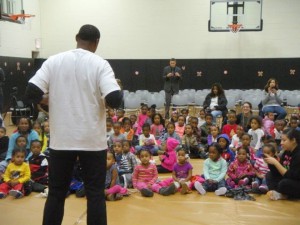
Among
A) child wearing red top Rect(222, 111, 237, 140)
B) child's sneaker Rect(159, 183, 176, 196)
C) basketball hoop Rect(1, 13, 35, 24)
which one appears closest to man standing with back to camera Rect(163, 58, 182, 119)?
child wearing red top Rect(222, 111, 237, 140)

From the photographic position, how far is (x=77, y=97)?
2592 millimetres

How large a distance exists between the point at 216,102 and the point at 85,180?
7167 mm

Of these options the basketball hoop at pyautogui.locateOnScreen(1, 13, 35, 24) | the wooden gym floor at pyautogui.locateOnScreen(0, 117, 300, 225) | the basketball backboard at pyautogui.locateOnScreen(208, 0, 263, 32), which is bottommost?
the wooden gym floor at pyautogui.locateOnScreen(0, 117, 300, 225)

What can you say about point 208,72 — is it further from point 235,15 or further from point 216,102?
point 216,102

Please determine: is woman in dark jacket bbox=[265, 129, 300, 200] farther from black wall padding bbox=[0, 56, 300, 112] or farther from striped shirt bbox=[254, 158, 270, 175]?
black wall padding bbox=[0, 56, 300, 112]

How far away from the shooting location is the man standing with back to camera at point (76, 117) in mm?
2592

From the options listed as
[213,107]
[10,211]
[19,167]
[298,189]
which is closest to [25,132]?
[19,167]

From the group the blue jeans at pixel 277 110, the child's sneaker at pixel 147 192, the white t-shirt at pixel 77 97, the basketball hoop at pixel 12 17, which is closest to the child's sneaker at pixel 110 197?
the child's sneaker at pixel 147 192

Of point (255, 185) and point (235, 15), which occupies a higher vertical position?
point (235, 15)

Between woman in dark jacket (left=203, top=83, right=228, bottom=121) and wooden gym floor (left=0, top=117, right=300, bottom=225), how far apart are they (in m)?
4.44

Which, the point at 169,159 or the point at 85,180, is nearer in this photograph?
the point at 85,180

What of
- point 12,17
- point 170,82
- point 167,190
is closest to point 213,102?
point 170,82

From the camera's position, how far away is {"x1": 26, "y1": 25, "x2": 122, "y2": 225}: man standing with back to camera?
2592mm

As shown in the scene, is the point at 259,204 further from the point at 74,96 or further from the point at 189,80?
the point at 189,80
